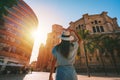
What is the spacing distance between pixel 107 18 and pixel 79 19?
12308 millimetres

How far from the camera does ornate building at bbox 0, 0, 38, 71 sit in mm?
25694

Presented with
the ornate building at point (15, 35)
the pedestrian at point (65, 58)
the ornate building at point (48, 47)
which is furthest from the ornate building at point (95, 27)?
the pedestrian at point (65, 58)

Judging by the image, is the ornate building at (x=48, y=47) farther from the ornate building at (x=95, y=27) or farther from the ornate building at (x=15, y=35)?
the ornate building at (x=15, y=35)

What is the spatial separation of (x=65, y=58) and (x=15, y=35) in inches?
1246

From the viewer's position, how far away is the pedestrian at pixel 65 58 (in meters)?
1.72

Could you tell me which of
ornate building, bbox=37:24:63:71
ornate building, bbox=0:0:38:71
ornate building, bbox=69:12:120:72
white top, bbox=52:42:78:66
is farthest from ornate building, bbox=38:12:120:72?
white top, bbox=52:42:78:66

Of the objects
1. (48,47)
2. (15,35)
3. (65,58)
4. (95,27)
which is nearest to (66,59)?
(65,58)

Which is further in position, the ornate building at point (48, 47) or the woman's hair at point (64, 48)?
the ornate building at point (48, 47)

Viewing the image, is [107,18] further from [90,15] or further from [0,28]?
[0,28]

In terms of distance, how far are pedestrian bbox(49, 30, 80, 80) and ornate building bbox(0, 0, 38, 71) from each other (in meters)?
26.9

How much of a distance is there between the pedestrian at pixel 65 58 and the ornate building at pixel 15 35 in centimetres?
2689

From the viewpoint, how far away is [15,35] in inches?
1179

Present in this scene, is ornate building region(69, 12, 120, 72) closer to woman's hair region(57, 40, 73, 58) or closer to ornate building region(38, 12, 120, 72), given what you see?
ornate building region(38, 12, 120, 72)

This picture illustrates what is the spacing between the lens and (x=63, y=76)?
66.7 inches
